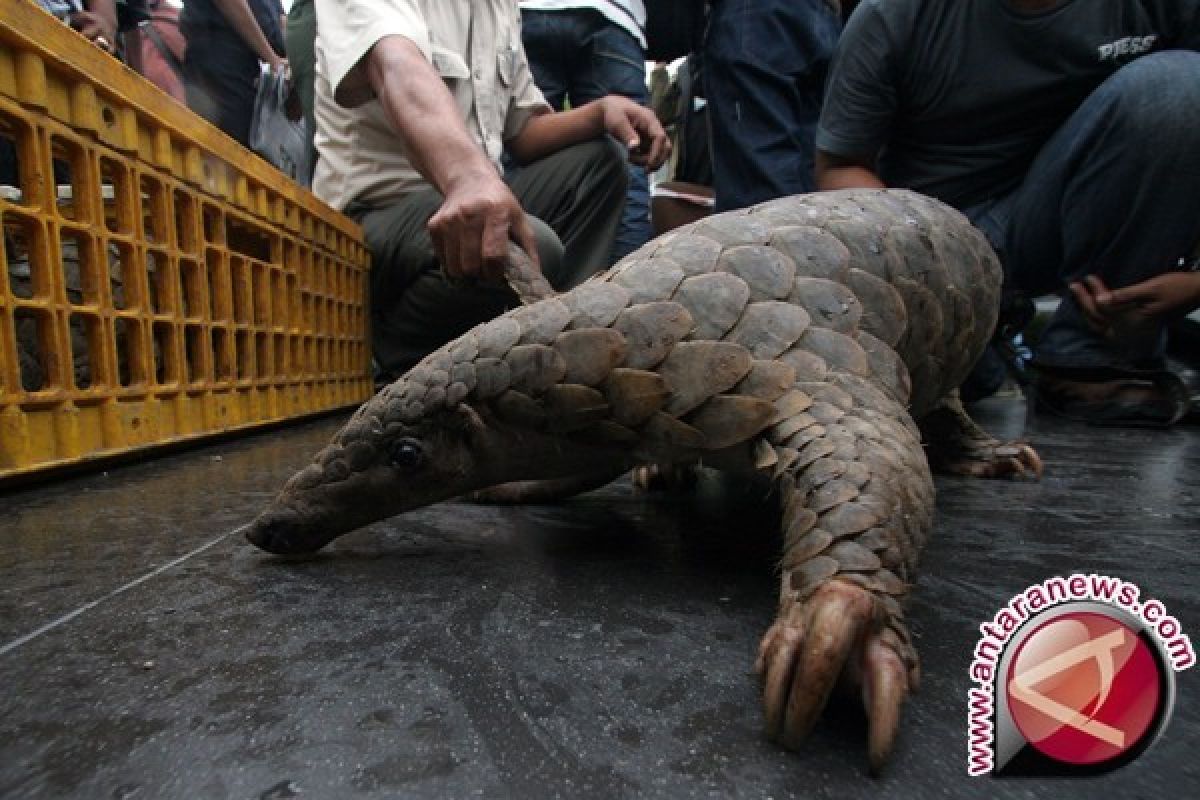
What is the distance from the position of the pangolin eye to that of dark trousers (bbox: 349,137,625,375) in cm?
161

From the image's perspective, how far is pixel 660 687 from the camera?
2.51 feet

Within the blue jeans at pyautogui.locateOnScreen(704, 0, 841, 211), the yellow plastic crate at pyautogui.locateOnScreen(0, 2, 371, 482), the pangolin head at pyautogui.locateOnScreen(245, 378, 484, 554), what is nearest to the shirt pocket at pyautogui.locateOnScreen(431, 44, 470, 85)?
the yellow plastic crate at pyautogui.locateOnScreen(0, 2, 371, 482)

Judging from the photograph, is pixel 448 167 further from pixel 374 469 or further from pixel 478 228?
pixel 374 469

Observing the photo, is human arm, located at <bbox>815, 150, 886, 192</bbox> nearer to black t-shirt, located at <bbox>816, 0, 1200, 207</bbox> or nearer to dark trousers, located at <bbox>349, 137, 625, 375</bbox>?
black t-shirt, located at <bbox>816, 0, 1200, 207</bbox>

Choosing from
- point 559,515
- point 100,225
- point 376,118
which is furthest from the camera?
point 376,118

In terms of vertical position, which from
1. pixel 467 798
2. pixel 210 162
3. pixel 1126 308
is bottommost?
pixel 467 798

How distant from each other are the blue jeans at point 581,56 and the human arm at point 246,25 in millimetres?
1364

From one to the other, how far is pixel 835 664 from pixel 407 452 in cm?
72

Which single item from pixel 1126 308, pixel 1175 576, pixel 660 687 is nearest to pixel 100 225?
pixel 660 687

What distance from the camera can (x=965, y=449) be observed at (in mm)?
1931

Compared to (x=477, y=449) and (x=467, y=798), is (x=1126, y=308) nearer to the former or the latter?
(x=477, y=449)

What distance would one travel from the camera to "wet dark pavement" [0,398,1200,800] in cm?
62

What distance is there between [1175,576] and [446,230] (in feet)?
5.09

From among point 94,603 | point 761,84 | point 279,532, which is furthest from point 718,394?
point 761,84
